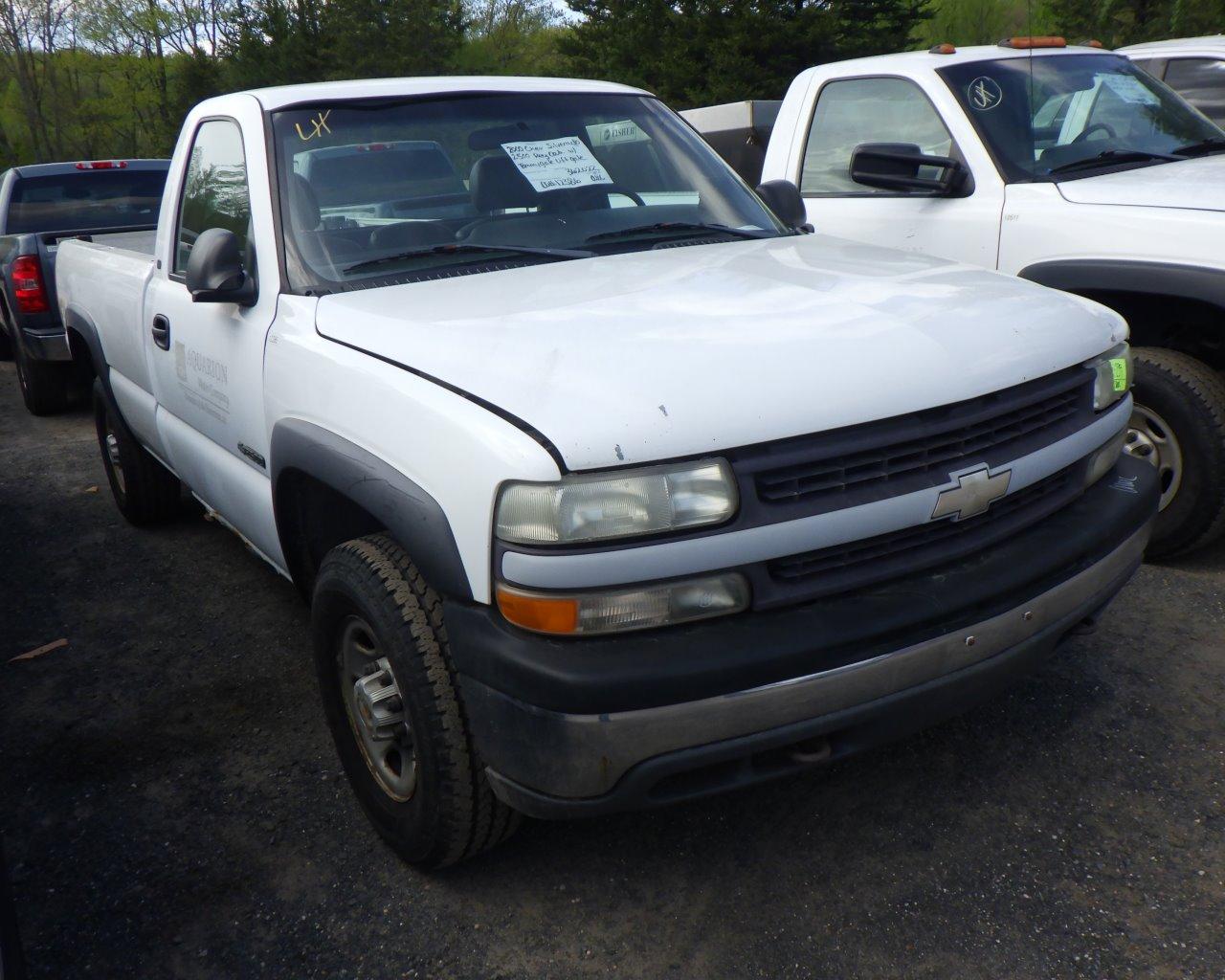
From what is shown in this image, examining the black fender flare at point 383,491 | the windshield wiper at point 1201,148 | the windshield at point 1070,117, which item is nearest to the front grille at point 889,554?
the black fender flare at point 383,491

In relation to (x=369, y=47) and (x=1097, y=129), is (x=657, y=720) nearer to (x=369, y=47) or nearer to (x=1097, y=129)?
(x=1097, y=129)

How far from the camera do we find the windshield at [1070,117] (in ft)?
14.3

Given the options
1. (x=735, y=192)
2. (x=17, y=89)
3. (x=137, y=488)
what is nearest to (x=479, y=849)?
(x=735, y=192)

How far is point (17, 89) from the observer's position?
41.5 metres

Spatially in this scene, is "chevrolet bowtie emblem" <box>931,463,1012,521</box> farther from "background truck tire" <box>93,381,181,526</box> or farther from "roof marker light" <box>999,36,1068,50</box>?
"background truck tire" <box>93,381,181,526</box>

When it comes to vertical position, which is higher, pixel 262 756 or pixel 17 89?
pixel 17 89

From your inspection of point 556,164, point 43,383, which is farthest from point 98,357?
point 43,383

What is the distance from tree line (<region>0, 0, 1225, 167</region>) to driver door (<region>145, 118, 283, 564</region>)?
26.1 metres

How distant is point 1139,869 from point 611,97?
283cm

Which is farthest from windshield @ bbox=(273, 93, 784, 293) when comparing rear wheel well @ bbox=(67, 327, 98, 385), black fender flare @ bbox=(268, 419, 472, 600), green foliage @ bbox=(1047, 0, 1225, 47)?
green foliage @ bbox=(1047, 0, 1225, 47)

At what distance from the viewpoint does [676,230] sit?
10.8ft

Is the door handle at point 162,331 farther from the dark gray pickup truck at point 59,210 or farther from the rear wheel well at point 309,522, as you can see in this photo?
the dark gray pickup truck at point 59,210

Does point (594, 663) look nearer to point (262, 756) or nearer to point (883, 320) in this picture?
point (883, 320)

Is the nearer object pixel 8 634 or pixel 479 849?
pixel 479 849
